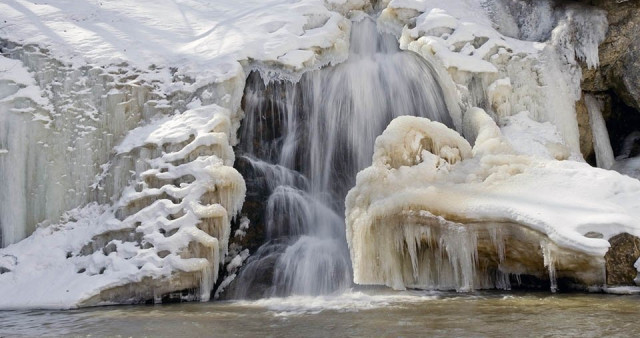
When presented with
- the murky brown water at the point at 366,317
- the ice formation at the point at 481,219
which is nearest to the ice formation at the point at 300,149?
the ice formation at the point at 481,219

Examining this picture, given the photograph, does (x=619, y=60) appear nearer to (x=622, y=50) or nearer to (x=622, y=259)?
(x=622, y=50)

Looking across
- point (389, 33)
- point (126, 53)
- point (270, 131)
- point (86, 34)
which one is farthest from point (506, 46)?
point (86, 34)

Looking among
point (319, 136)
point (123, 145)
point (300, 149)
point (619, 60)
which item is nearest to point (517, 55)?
point (619, 60)

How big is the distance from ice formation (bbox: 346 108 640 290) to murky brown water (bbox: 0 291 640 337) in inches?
13.2

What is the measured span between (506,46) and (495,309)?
582 centimetres

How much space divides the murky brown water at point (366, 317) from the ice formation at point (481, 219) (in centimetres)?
34

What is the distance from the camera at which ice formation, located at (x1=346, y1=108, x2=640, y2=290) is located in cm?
582

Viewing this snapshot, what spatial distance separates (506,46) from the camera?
969 cm

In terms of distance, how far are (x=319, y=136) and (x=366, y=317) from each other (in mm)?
4599

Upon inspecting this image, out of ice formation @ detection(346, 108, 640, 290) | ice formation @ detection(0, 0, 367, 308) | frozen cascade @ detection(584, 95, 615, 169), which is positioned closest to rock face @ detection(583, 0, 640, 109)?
frozen cascade @ detection(584, 95, 615, 169)

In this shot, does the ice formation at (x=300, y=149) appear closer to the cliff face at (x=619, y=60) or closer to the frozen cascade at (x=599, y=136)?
the frozen cascade at (x=599, y=136)

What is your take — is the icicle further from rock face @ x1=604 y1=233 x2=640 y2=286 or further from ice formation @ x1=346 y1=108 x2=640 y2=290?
rock face @ x1=604 y1=233 x2=640 y2=286

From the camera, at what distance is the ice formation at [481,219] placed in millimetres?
5816

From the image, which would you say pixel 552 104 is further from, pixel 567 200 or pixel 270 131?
pixel 270 131
